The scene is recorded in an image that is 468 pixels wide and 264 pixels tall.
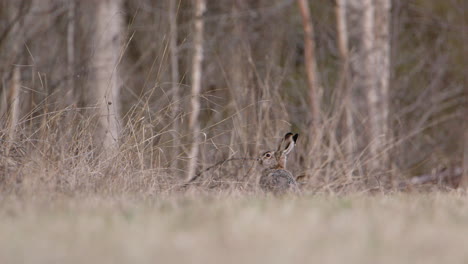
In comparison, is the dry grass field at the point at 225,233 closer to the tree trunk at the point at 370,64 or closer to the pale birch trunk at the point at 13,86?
the pale birch trunk at the point at 13,86

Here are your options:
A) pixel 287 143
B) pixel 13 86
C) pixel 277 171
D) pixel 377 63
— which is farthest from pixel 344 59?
pixel 13 86

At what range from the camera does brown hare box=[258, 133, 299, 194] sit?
648cm

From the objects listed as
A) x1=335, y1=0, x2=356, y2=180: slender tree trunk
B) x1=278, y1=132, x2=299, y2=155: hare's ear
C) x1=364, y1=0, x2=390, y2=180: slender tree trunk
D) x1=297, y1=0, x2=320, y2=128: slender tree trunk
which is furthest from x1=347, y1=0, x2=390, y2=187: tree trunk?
x1=278, y1=132, x2=299, y2=155: hare's ear

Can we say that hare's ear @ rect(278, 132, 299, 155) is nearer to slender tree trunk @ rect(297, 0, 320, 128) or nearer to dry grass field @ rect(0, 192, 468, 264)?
slender tree trunk @ rect(297, 0, 320, 128)

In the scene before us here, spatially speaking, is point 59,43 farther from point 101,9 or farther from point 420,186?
point 420,186

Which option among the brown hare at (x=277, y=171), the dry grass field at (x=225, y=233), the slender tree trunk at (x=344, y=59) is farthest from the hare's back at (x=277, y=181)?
the slender tree trunk at (x=344, y=59)

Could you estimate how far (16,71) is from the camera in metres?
11.3

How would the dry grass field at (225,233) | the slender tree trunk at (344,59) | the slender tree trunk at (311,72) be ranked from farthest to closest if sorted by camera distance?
the slender tree trunk at (311,72), the slender tree trunk at (344,59), the dry grass field at (225,233)

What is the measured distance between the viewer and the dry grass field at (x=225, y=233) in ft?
10.4

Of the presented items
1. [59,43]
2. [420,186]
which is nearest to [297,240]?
[420,186]

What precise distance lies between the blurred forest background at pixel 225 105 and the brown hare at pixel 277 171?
159 mm

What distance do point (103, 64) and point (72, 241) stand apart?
7.94 metres

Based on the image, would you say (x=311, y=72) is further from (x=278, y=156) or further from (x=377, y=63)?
(x=278, y=156)

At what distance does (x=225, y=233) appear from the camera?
11.4ft
